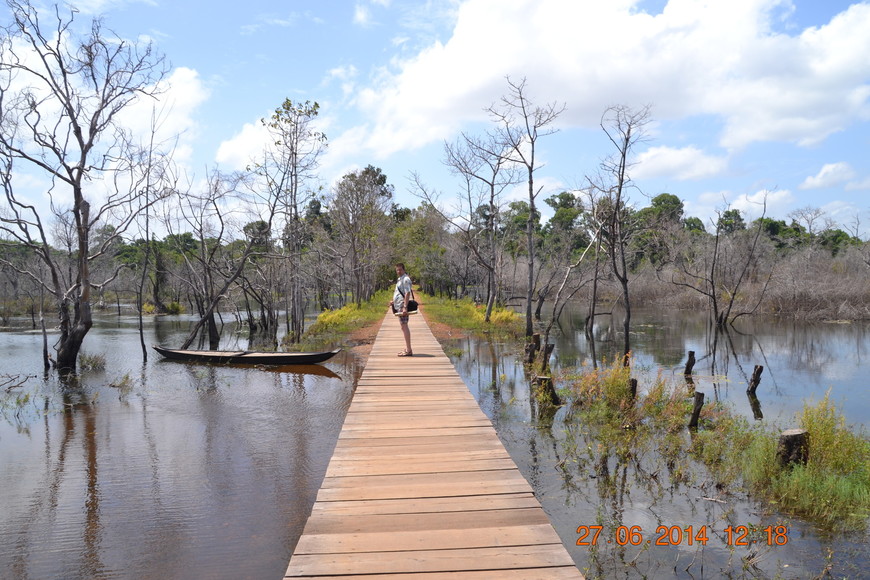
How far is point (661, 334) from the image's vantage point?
2364cm

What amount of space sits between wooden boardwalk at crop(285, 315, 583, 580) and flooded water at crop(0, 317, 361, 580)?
1.03m

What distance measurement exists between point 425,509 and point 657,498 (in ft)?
10.7

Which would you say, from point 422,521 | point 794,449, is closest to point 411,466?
point 422,521

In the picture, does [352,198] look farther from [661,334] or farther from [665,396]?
[665,396]

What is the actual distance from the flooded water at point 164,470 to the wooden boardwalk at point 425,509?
1033 millimetres

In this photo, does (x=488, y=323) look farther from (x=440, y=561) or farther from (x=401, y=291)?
(x=440, y=561)

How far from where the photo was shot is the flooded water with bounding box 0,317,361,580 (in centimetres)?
536

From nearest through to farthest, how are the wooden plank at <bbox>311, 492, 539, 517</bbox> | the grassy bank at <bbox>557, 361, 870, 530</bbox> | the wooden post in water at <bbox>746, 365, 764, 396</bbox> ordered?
the wooden plank at <bbox>311, 492, 539, 517</bbox>, the grassy bank at <bbox>557, 361, 870, 530</bbox>, the wooden post in water at <bbox>746, 365, 764, 396</bbox>

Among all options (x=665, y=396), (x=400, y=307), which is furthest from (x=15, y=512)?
(x=665, y=396)

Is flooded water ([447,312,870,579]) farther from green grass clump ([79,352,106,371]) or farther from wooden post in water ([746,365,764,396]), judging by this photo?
green grass clump ([79,352,106,371])

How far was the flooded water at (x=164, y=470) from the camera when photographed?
5.36 m
